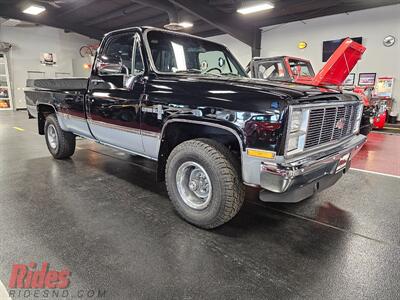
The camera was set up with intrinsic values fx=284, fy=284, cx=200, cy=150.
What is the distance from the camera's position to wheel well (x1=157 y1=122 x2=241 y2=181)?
8.05 feet

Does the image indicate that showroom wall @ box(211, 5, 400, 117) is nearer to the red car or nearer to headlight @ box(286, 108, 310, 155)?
the red car

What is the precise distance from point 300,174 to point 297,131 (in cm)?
32

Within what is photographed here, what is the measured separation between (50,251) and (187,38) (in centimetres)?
259

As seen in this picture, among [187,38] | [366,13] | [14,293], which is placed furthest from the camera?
[366,13]

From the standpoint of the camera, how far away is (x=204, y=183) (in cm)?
260

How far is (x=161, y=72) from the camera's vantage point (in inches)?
111

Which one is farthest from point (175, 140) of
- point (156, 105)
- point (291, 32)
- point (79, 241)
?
point (291, 32)

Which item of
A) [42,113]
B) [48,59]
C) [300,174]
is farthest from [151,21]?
[300,174]

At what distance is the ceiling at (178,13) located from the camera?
10438 mm

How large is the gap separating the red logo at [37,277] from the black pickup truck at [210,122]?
1.13m

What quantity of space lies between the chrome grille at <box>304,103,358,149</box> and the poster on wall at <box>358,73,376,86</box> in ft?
30.5

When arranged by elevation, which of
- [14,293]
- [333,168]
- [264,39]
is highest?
[264,39]

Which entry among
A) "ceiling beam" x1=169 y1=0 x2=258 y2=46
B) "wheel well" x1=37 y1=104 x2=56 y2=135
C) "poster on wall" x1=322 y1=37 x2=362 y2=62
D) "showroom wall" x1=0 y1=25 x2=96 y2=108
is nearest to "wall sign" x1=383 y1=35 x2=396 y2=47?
"poster on wall" x1=322 y1=37 x2=362 y2=62

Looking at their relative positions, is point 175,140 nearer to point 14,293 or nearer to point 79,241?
point 79,241
